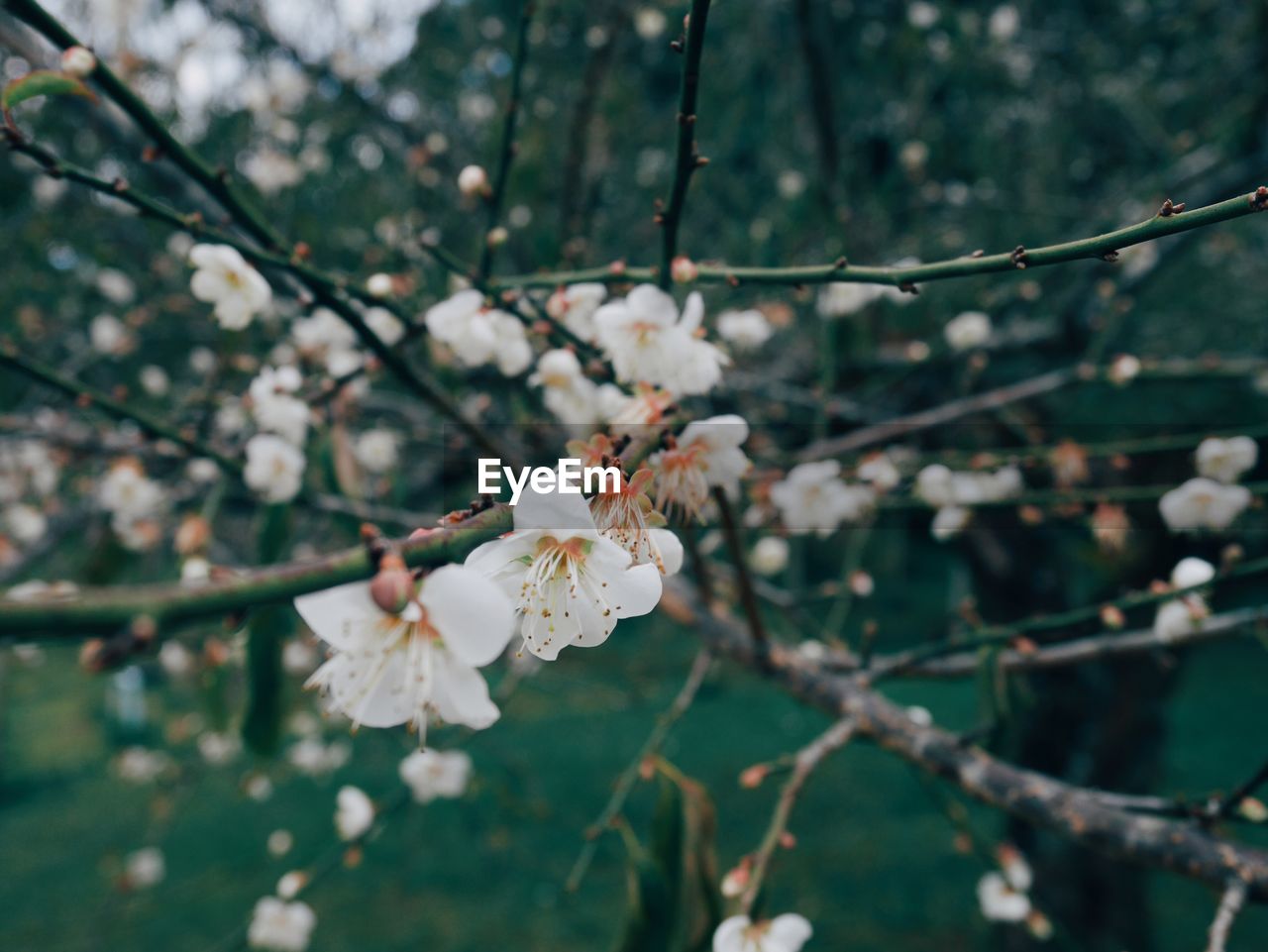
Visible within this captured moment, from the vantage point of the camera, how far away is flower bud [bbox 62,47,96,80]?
71cm

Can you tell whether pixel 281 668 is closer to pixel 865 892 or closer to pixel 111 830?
pixel 865 892

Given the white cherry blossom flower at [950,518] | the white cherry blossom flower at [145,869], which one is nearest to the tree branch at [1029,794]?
the white cherry blossom flower at [950,518]

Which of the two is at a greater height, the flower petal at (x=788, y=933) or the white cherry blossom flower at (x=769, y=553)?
the white cherry blossom flower at (x=769, y=553)

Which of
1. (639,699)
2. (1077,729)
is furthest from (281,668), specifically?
(1077,729)

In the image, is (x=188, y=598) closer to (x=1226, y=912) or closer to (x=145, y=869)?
(x=1226, y=912)

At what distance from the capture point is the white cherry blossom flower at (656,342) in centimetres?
89

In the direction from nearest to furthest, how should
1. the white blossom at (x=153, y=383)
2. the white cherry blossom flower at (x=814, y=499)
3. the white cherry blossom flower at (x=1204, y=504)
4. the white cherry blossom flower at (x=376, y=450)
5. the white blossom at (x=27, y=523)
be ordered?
1. the white cherry blossom flower at (x=1204, y=504)
2. the white cherry blossom flower at (x=814, y=499)
3. the white cherry blossom flower at (x=376, y=450)
4. the white blossom at (x=27, y=523)
5. the white blossom at (x=153, y=383)

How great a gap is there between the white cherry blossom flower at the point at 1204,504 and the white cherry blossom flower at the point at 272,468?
1.56 m

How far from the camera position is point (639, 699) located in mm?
2561

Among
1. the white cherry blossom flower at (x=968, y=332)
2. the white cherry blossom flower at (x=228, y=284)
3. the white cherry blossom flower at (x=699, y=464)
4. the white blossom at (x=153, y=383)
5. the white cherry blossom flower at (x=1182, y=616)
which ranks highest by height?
the white blossom at (x=153, y=383)

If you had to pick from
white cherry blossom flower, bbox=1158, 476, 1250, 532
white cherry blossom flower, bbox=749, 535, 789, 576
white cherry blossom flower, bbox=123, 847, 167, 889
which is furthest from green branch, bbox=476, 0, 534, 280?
white cherry blossom flower, bbox=123, 847, 167, 889

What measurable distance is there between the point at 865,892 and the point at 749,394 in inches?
97.7

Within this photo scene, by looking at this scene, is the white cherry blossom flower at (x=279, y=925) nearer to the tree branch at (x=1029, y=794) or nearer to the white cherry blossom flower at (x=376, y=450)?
the white cherry blossom flower at (x=376, y=450)

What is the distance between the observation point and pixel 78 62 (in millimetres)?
712
